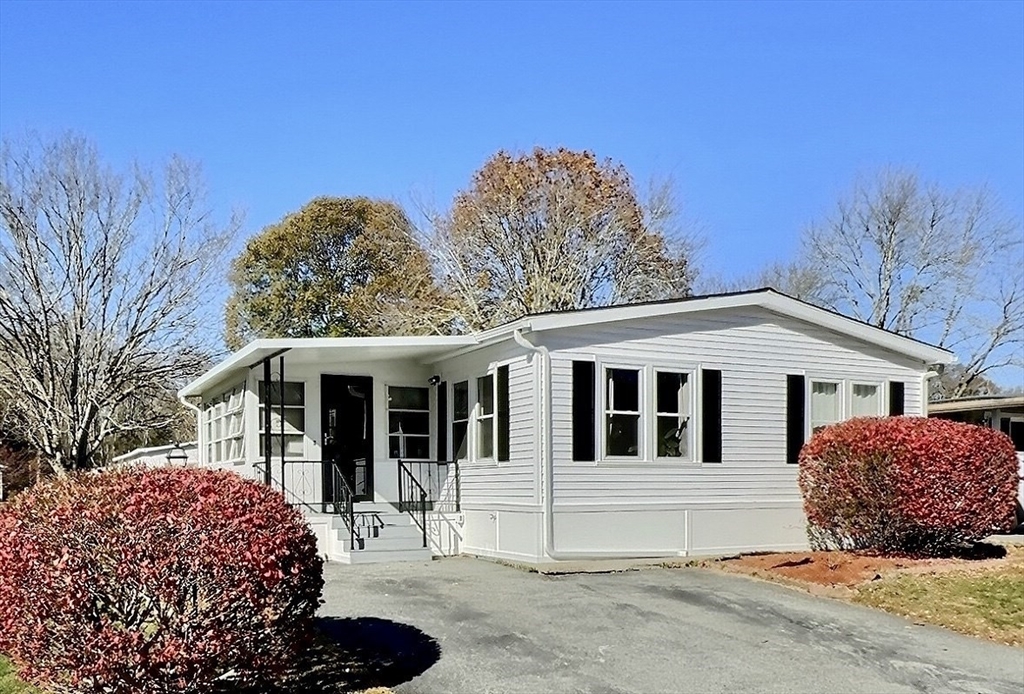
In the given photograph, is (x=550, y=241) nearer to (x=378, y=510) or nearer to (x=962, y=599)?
(x=378, y=510)

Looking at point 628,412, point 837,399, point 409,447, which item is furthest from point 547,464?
point 837,399

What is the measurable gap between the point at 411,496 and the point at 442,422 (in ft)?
4.56

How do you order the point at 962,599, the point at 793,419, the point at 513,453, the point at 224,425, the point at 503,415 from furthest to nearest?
the point at 224,425 < the point at 793,419 < the point at 503,415 < the point at 513,453 < the point at 962,599

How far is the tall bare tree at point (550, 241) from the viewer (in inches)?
1192

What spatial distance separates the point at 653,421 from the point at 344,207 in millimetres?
24792

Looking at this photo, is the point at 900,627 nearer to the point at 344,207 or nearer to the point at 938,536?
the point at 938,536

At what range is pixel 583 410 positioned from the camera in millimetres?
13625

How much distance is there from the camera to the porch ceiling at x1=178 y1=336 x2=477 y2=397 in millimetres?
13859

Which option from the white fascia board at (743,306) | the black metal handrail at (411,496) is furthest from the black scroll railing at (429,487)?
the white fascia board at (743,306)

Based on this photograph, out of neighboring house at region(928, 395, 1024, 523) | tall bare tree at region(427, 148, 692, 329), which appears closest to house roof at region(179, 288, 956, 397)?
neighboring house at region(928, 395, 1024, 523)

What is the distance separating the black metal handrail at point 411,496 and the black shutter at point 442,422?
68cm

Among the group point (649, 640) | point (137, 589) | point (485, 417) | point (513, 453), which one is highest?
point (485, 417)

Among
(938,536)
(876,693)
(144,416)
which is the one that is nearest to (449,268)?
(144,416)

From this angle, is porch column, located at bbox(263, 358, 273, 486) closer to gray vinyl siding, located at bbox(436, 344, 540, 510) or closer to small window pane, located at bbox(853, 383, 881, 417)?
gray vinyl siding, located at bbox(436, 344, 540, 510)
